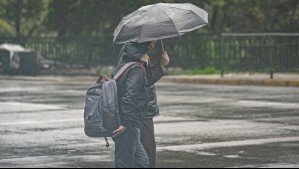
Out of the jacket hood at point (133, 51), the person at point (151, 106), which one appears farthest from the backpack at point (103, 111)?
the person at point (151, 106)

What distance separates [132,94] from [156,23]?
46.4 inches

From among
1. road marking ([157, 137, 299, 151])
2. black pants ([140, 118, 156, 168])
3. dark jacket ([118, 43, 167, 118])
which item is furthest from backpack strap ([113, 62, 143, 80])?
road marking ([157, 137, 299, 151])

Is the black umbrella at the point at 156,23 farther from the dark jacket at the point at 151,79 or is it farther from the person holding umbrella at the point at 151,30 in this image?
the dark jacket at the point at 151,79

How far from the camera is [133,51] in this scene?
30.4 feet

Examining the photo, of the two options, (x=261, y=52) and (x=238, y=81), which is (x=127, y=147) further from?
(x=261, y=52)

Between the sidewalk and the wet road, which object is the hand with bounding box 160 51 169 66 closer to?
the wet road

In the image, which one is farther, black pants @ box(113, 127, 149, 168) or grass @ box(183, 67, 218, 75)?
grass @ box(183, 67, 218, 75)

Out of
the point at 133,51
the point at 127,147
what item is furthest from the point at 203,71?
the point at 127,147

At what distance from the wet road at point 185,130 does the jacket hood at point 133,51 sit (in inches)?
96.9

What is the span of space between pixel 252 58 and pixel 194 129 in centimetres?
1628

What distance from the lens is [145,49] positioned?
30.9 feet

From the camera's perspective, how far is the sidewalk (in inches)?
1145

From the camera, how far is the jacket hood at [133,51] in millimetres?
9188

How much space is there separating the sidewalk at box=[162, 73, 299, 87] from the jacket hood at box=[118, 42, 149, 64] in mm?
19530
